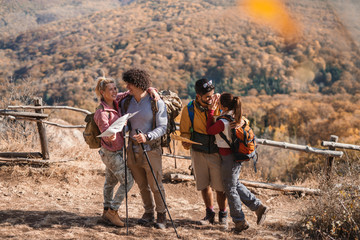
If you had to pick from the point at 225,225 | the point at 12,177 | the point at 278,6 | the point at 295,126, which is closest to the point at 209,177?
the point at 225,225

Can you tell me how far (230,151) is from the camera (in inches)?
133

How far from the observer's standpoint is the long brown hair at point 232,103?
10.7ft

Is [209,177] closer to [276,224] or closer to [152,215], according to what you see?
[152,215]

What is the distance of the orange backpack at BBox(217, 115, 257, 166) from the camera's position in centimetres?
329

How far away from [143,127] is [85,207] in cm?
188

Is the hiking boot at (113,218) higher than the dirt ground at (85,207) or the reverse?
higher

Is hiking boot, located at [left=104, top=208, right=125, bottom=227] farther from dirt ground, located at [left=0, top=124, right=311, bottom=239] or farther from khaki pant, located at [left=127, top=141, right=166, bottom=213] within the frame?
khaki pant, located at [left=127, top=141, right=166, bottom=213]

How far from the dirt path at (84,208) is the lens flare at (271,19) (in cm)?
5537

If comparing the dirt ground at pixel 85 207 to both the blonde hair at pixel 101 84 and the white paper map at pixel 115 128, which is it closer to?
the white paper map at pixel 115 128

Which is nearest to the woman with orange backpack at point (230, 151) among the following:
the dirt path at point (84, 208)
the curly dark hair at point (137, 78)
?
the dirt path at point (84, 208)

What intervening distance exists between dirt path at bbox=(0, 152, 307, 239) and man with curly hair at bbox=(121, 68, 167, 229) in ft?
2.00

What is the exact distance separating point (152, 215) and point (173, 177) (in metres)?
1.83

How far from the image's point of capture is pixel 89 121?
11.1ft

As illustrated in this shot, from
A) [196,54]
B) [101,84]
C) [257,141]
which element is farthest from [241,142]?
[196,54]
